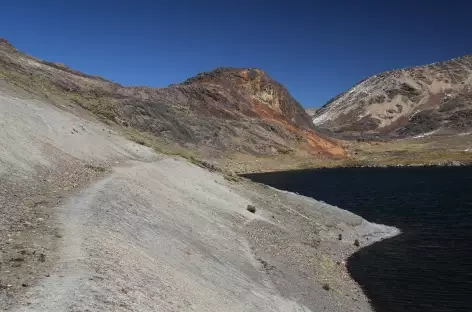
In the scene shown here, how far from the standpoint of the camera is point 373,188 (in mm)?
74625

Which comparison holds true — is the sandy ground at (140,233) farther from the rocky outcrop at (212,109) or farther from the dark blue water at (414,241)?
the rocky outcrop at (212,109)

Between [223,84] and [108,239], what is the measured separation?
13013 centimetres

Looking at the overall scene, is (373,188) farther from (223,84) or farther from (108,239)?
(223,84)

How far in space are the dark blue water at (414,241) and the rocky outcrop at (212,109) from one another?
30524 millimetres

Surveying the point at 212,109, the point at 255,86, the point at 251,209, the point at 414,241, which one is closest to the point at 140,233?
Result: the point at 251,209

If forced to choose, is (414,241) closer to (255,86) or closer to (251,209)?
(251,209)


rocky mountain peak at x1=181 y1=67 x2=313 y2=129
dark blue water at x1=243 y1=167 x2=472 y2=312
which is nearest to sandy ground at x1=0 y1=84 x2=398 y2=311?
dark blue water at x1=243 y1=167 x2=472 y2=312

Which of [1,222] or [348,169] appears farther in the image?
[348,169]

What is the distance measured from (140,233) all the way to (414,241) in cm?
2702

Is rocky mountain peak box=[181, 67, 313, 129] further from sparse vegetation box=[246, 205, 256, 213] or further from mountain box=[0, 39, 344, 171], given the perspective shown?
sparse vegetation box=[246, 205, 256, 213]

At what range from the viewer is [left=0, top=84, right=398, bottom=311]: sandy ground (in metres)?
13.3

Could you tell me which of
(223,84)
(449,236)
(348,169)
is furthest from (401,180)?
(223,84)

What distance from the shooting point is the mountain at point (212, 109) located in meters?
90.8

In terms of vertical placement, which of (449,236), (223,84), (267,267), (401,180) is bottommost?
(267,267)
